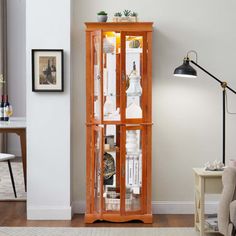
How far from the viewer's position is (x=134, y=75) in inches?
207

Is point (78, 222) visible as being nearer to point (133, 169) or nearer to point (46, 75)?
point (133, 169)

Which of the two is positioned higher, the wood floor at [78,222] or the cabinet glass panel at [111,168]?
the cabinet glass panel at [111,168]

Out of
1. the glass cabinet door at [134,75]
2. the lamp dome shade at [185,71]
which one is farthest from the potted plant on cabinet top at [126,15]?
the lamp dome shade at [185,71]

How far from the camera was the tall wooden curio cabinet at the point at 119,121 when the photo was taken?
17.2ft

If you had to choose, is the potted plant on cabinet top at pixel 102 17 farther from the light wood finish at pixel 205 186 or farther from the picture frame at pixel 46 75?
the light wood finish at pixel 205 186

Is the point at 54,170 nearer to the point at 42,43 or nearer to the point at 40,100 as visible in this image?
the point at 40,100

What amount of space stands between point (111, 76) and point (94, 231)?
1.38 meters

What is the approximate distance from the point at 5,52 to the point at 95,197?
490cm

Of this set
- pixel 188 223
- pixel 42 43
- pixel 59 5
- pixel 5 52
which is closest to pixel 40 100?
pixel 42 43

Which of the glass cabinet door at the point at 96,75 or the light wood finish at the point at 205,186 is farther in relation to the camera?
the glass cabinet door at the point at 96,75

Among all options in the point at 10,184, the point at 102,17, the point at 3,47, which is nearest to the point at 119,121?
the point at 102,17

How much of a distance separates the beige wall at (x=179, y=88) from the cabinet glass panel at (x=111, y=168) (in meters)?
0.42

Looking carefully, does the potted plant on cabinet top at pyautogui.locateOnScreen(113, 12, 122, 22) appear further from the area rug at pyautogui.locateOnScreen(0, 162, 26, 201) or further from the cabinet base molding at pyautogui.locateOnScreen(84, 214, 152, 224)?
the area rug at pyautogui.locateOnScreen(0, 162, 26, 201)

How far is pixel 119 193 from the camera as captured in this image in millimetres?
5297
